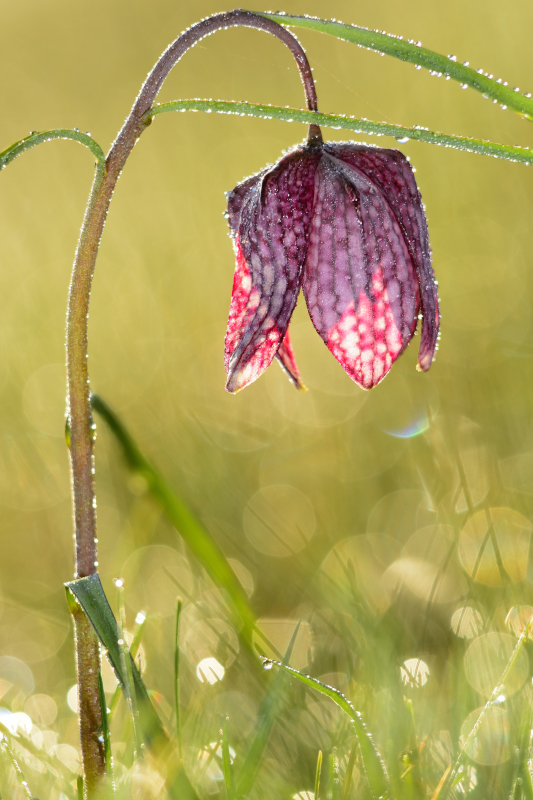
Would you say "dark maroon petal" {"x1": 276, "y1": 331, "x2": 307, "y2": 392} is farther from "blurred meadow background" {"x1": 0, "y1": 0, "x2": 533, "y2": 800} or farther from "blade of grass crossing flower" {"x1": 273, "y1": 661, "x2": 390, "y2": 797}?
"blade of grass crossing flower" {"x1": 273, "y1": 661, "x2": 390, "y2": 797}

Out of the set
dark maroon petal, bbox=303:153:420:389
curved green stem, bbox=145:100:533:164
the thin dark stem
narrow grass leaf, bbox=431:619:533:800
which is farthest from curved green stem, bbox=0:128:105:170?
narrow grass leaf, bbox=431:619:533:800

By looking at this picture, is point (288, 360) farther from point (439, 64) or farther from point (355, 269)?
point (439, 64)

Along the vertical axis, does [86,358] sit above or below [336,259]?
below

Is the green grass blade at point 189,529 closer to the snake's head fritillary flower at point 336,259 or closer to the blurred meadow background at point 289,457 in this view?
the blurred meadow background at point 289,457

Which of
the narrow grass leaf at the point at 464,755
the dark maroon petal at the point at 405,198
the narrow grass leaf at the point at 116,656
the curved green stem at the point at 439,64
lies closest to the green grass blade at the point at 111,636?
the narrow grass leaf at the point at 116,656

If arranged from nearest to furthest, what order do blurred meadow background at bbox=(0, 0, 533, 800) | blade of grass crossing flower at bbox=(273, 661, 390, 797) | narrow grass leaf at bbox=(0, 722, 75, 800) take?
blade of grass crossing flower at bbox=(273, 661, 390, 797)
narrow grass leaf at bbox=(0, 722, 75, 800)
blurred meadow background at bbox=(0, 0, 533, 800)

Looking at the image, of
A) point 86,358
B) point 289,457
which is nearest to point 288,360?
point 86,358
